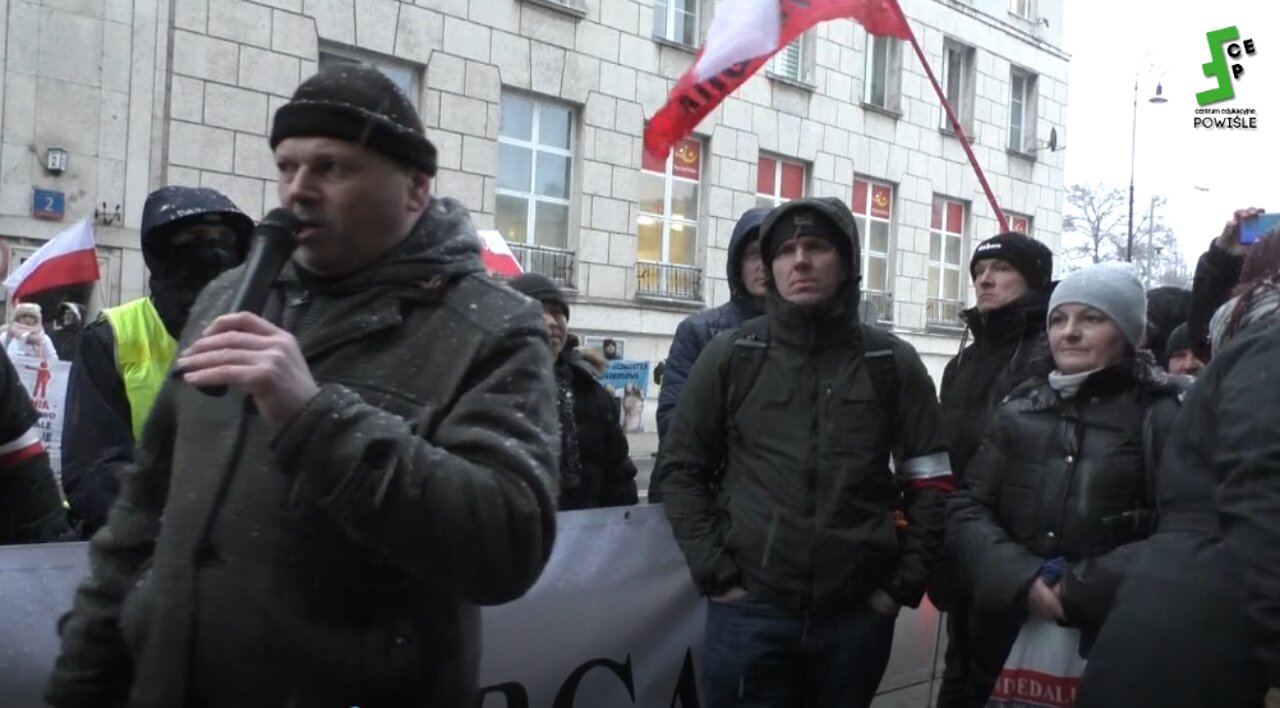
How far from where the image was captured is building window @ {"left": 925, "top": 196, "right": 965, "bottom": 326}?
25.8 metres

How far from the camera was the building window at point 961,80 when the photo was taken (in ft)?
84.6

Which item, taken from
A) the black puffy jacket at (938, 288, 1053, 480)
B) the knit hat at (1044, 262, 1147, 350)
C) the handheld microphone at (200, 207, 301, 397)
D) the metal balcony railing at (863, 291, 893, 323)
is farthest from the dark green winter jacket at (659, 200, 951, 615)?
the metal balcony railing at (863, 291, 893, 323)

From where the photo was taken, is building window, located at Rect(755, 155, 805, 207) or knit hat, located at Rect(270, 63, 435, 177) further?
building window, located at Rect(755, 155, 805, 207)

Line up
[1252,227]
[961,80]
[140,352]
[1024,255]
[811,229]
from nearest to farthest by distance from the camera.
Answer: [140,352] < [811,229] < [1252,227] < [1024,255] < [961,80]

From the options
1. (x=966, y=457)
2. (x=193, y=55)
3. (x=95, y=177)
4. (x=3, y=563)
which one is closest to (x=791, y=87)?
(x=193, y=55)

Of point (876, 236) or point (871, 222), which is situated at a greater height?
point (871, 222)

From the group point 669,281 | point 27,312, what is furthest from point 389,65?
point 27,312

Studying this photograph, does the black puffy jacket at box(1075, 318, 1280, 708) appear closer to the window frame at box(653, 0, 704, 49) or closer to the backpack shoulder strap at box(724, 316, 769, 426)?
the backpack shoulder strap at box(724, 316, 769, 426)

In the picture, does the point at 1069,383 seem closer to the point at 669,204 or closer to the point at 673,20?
the point at 669,204

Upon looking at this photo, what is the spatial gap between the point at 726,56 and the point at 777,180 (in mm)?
15562

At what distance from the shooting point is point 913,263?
81.8 feet

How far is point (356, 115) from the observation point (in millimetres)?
→ 1933

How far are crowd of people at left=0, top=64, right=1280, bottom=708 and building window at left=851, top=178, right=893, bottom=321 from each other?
63.4 ft

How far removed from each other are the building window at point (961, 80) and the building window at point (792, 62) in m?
4.65
